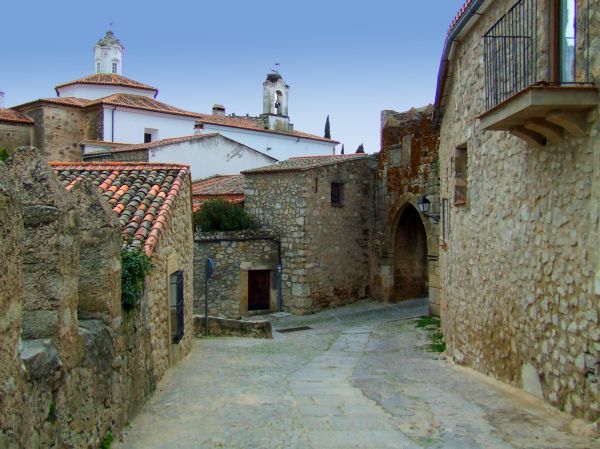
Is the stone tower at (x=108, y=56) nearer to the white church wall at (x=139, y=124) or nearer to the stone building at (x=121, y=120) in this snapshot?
the stone building at (x=121, y=120)

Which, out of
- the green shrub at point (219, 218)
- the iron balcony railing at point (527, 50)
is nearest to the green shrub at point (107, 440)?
the iron balcony railing at point (527, 50)

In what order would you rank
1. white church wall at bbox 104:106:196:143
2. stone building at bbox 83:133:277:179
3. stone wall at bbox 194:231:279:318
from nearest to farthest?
1. stone wall at bbox 194:231:279:318
2. stone building at bbox 83:133:277:179
3. white church wall at bbox 104:106:196:143

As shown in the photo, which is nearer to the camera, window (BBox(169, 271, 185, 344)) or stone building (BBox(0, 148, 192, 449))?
stone building (BBox(0, 148, 192, 449))

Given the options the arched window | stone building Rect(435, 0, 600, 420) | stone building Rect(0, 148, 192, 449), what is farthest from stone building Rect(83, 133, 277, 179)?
stone building Rect(0, 148, 192, 449)

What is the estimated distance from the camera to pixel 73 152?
33812 millimetres

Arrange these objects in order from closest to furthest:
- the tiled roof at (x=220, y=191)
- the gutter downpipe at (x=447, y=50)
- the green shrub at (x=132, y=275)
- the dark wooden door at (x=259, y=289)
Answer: the green shrub at (x=132, y=275) → the gutter downpipe at (x=447, y=50) → the dark wooden door at (x=259, y=289) → the tiled roof at (x=220, y=191)

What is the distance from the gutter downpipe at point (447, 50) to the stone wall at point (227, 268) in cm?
962

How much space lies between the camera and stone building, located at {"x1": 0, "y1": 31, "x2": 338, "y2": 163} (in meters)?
33.5

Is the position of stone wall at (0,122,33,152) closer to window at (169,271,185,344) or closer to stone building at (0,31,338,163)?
stone building at (0,31,338,163)

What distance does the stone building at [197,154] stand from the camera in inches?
1043

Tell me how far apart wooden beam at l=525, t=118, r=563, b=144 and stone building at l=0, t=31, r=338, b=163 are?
2283 centimetres

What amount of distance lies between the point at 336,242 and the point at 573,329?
16055 millimetres

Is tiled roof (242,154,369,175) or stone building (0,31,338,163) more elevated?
stone building (0,31,338,163)

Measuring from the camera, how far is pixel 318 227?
21.2m
